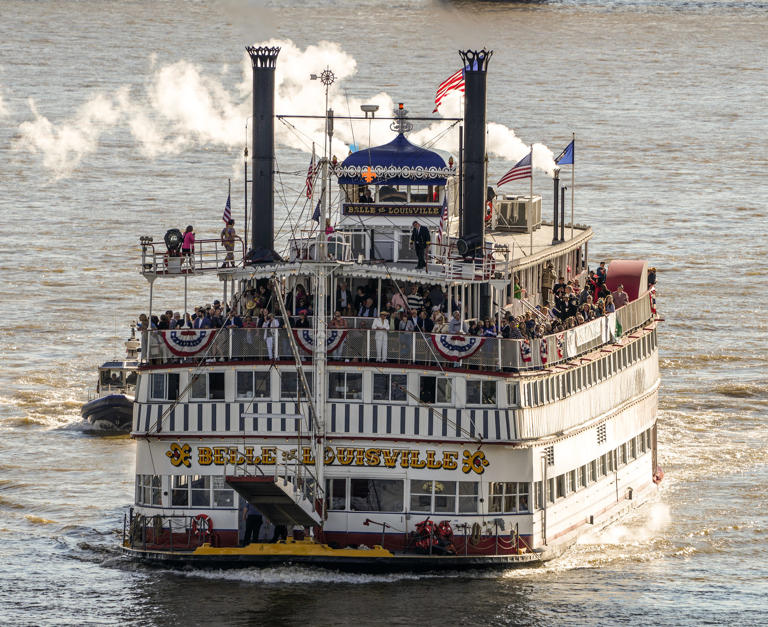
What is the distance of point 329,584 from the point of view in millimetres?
61500

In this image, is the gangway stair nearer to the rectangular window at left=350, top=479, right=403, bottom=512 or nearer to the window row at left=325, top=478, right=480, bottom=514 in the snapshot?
the window row at left=325, top=478, right=480, bottom=514

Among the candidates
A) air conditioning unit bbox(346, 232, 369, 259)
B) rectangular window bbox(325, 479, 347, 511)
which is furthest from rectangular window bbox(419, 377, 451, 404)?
air conditioning unit bbox(346, 232, 369, 259)

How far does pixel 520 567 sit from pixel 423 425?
17.4 ft

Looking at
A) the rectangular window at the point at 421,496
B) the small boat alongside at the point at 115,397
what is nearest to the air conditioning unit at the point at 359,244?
the rectangular window at the point at 421,496

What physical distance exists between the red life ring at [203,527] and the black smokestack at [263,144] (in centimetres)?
924

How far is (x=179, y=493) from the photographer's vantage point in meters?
62.5

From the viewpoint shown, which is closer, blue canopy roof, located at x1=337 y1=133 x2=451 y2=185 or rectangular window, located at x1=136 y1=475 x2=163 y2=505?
rectangular window, located at x1=136 y1=475 x2=163 y2=505

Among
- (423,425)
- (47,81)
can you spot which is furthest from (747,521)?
(47,81)

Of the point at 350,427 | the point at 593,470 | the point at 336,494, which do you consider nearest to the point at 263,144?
the point at 350,427

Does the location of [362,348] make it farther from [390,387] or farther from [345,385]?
[390,387]

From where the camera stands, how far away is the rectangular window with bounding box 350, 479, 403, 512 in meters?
61.9

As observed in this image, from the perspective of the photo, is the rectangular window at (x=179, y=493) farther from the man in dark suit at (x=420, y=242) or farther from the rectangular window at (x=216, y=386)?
the man in dark suit at (x=420, y=242)

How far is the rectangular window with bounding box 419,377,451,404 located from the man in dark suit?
4862mm

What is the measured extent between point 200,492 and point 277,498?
3.27 m
